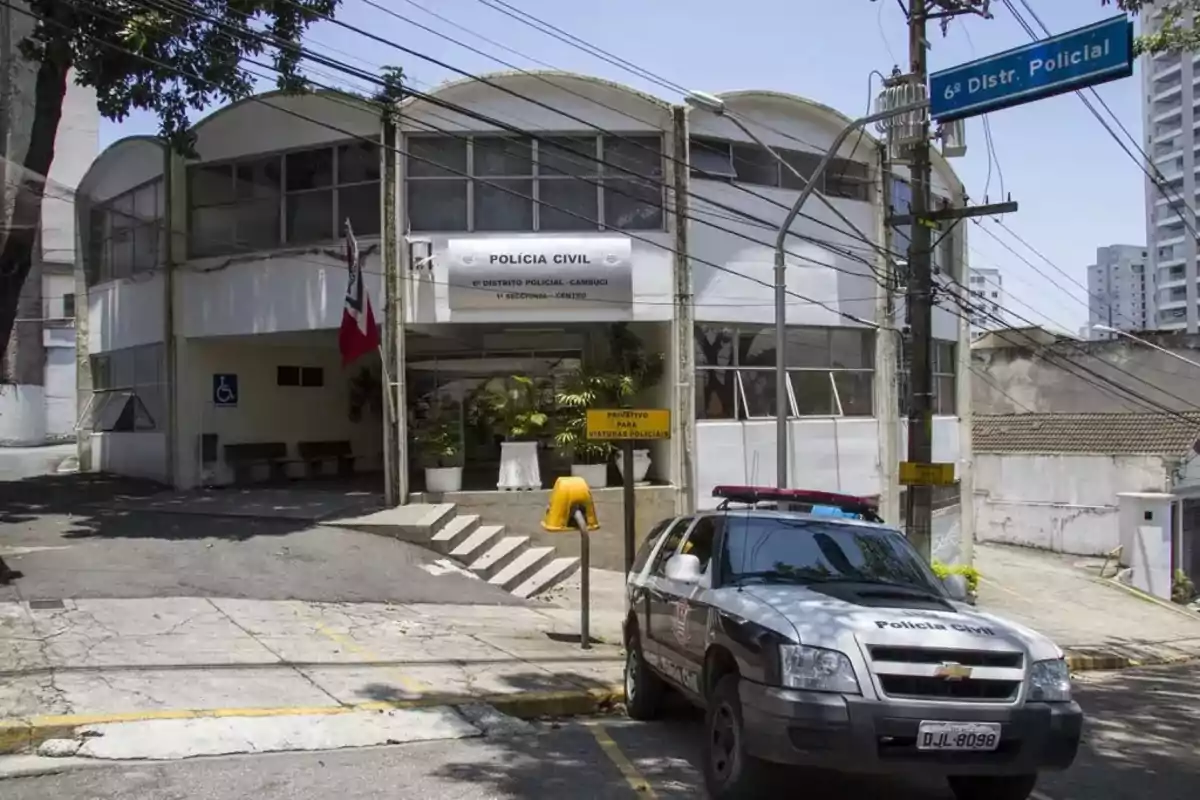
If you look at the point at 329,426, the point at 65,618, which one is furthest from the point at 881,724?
the point at 329,426

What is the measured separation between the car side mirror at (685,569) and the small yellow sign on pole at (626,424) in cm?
451

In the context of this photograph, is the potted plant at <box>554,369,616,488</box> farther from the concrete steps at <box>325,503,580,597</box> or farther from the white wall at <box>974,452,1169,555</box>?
the white wall at <box>974,452,1169,555</box>

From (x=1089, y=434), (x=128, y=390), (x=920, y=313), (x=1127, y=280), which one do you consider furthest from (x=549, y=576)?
(x=1127, y=280)

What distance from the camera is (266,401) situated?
784 inches

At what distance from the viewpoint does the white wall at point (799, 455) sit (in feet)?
57.1

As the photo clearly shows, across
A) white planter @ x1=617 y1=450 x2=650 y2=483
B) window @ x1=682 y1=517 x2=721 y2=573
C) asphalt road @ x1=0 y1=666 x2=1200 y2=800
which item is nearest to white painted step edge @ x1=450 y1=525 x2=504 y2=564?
white planter @ x1=617 y1=450 x2=650 y2=483

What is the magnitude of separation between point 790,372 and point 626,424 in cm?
789

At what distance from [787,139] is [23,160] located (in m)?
11.9

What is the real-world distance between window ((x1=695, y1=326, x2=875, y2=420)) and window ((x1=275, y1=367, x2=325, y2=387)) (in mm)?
8068

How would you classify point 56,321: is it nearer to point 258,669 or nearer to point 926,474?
point 258,669

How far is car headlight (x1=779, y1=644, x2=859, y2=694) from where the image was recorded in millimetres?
5328

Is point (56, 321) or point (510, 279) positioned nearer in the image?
point (510, 279)

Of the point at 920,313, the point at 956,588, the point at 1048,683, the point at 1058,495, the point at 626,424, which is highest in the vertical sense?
the point at 920,313

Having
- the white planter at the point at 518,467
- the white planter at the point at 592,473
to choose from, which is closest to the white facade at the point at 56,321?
the white planter at the point at 518,467
